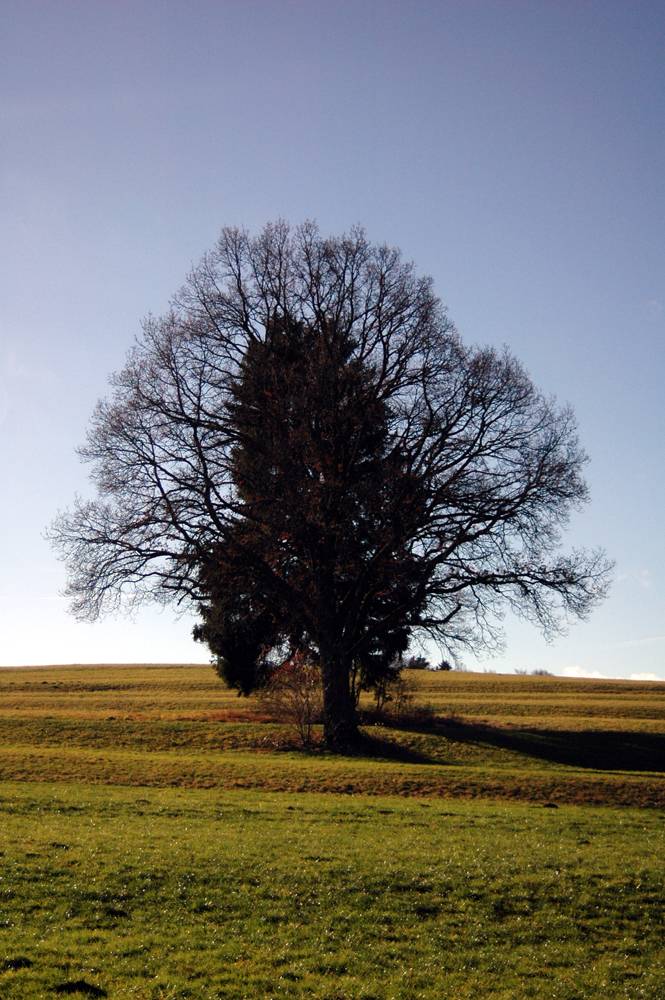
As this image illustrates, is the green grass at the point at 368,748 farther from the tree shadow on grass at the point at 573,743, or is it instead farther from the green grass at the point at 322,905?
the green grass at the point at 322,905

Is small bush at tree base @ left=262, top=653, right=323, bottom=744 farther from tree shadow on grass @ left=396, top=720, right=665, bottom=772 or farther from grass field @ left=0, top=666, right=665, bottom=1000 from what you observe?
tree shadow on grass @ left=396, top=720, right=665, bottom=772

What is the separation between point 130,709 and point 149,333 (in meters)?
19.8

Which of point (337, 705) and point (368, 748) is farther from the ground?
point (337, 705)

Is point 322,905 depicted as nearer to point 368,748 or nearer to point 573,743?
point 368,748

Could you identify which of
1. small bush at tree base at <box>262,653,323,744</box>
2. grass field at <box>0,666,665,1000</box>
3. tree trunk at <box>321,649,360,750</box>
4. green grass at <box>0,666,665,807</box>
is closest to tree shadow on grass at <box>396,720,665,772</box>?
green grass at <box>0,666,665,807</box>

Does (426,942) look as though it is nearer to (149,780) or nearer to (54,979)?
(54,979)

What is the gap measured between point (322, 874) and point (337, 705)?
56.1 ft

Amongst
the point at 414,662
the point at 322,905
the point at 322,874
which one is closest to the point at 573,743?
the point at 414,662

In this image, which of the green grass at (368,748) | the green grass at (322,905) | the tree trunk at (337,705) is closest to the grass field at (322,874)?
the green grass at (322,905)

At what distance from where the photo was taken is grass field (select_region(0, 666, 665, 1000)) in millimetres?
9883

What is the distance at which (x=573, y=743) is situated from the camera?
3303cm

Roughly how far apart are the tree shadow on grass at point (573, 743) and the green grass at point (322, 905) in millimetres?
12883

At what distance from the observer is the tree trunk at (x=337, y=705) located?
2973 cm

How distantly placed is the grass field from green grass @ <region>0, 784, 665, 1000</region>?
0.13 feet
